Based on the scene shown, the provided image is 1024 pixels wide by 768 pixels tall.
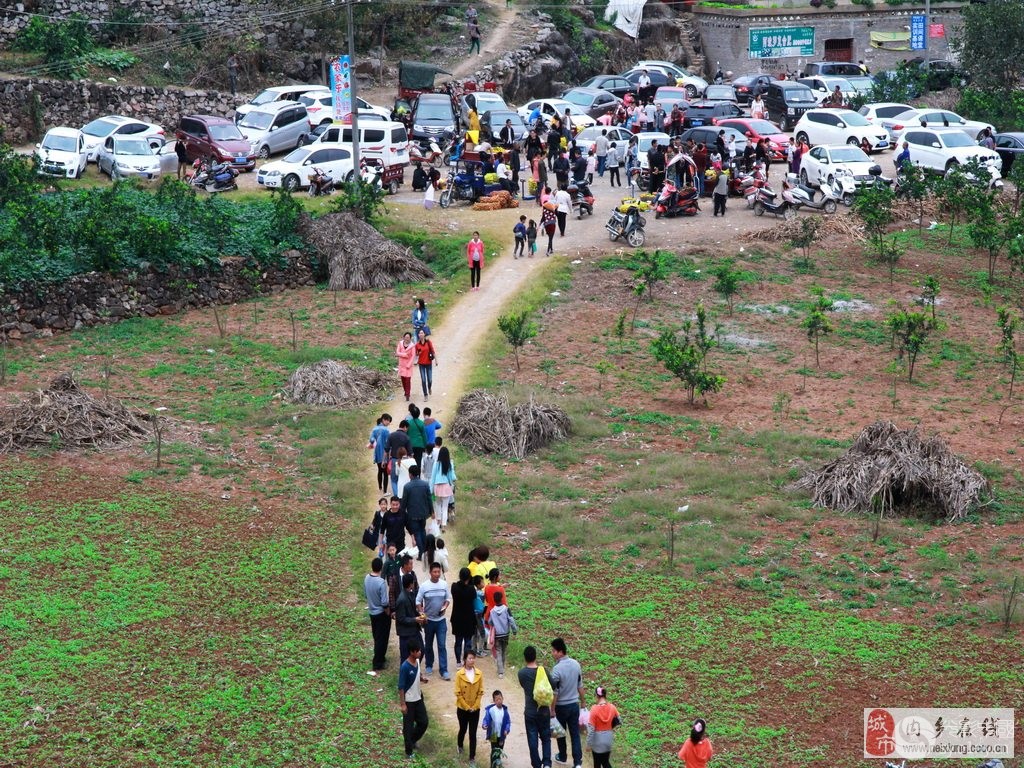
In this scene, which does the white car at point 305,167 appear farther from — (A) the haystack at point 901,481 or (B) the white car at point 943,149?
(A) the haystack at point 901,481

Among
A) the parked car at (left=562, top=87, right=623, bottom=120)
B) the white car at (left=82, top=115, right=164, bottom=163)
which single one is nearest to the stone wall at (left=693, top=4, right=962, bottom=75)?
the parked car at (left=562, top=87, right=623, bottom=120)

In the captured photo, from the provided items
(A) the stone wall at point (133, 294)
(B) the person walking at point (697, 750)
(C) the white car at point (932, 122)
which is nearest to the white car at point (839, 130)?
(C) the white car at point (932, 122)

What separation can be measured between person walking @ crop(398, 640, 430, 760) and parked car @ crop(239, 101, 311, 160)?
2810cm

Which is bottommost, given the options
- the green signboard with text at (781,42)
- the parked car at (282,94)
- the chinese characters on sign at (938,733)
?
the chinese characters on sign at (938,733)

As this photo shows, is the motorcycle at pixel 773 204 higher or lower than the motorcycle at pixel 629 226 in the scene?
higher

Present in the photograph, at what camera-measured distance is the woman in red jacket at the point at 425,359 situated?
76.0ft

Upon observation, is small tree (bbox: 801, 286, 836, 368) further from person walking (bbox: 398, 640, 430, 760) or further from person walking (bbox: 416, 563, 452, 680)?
person walking (bbox: 398, 640, 430, 760)

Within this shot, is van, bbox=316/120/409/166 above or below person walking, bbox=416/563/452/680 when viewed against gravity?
above

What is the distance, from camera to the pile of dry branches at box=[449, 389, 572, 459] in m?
22.4

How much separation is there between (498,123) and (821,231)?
39.5 feet

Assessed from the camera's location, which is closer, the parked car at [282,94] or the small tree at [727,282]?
the small tree at [727,282]

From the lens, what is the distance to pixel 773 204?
35562mm

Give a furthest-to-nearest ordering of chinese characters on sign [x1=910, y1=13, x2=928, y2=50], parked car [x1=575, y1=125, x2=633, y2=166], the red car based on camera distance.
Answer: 1. chinese characters on sign [x1=910, y1=13, x2=928, y2=50]
2. the red car
3. parked car [x1=575, y1=125, x2=633, y2=166]

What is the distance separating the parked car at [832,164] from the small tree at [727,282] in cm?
690
